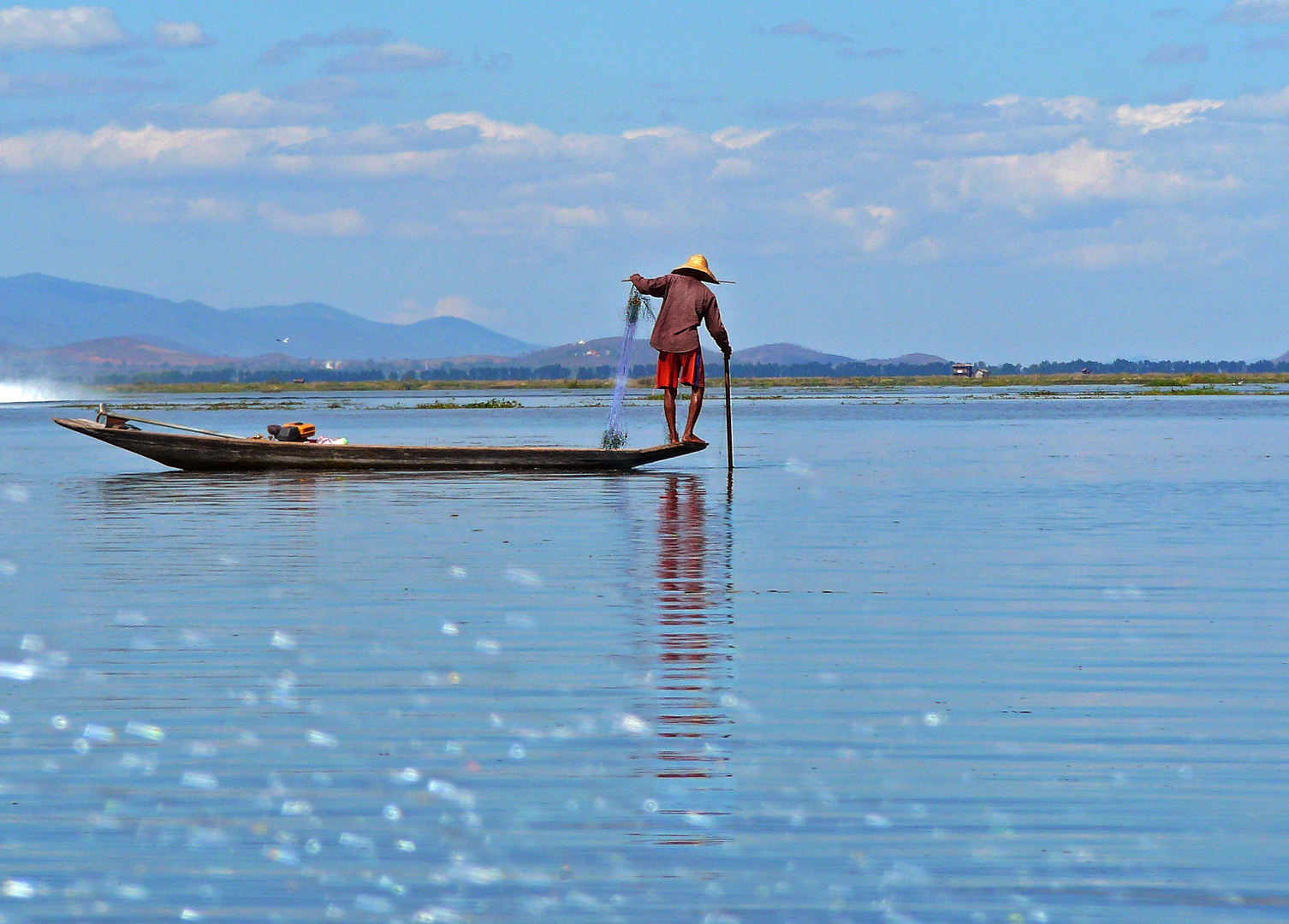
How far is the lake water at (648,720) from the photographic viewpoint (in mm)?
5359

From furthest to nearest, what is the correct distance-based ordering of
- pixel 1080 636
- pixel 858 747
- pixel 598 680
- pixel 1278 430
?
pixel 1278 430
pixel 1080 636
pixel 598 680
pixel 858 747

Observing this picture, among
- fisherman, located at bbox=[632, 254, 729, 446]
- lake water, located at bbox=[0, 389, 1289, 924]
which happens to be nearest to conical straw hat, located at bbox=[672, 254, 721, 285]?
fisherman, located at bbox=[632, 254, 729, 446]

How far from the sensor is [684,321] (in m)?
24.0

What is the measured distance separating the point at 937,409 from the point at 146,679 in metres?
56.9

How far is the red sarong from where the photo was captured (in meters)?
24.1

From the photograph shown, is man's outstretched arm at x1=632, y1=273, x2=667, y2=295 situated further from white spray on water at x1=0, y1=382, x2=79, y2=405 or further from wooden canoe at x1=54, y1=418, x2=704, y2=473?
white spray on water at x1=0, y1=382, x2=79, y2=405

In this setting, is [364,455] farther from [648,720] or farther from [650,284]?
[648,720]

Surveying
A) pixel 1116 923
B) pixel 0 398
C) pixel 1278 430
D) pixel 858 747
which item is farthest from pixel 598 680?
pixel 0 398

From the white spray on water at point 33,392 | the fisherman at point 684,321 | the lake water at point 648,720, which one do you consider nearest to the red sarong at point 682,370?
the fisherman at point 684,321

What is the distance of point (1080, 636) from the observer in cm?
988

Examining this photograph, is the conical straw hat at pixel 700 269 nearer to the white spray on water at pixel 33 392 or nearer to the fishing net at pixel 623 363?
the fishing net at pixel 623 363

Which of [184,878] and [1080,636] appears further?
[1080,636]

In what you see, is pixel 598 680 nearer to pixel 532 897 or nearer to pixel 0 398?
pixel 532 897

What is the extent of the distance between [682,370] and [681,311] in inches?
32.9
